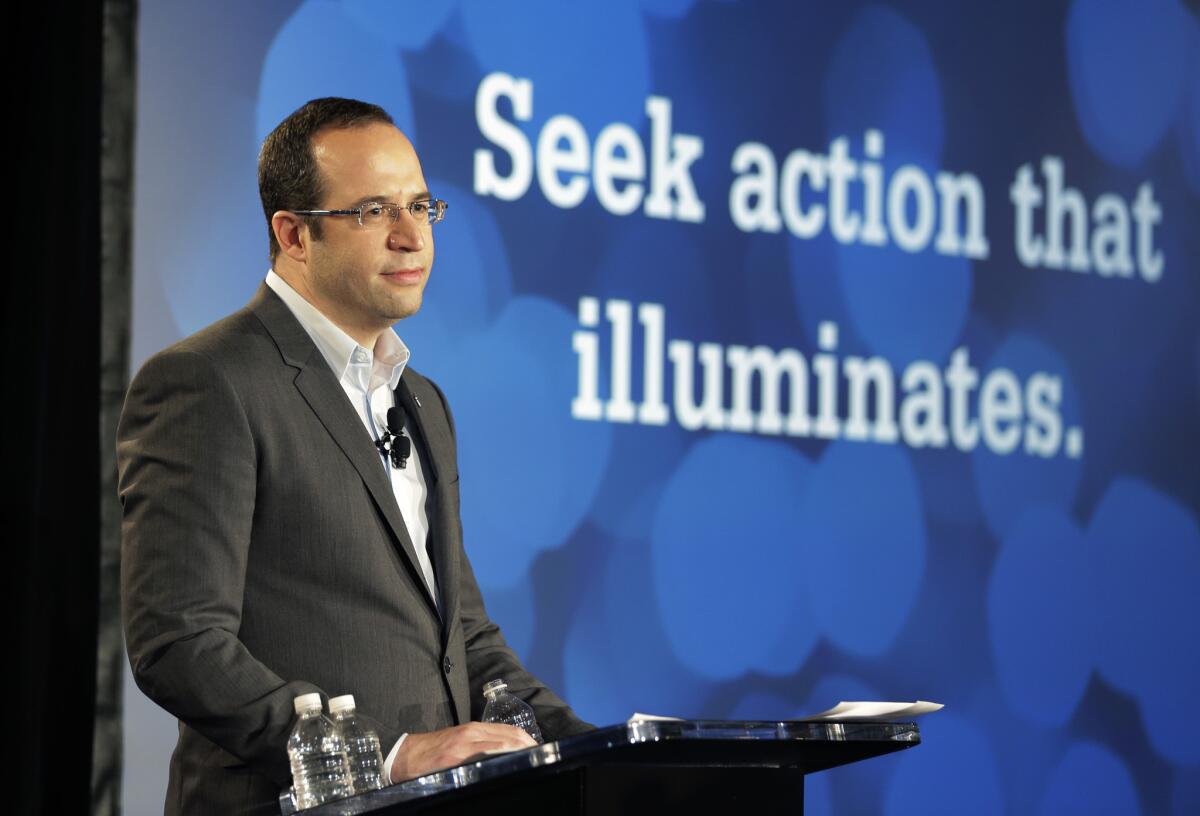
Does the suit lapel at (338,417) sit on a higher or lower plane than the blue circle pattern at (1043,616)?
higher

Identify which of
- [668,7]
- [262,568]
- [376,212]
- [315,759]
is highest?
[668,7]

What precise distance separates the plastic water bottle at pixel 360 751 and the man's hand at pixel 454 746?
51mm

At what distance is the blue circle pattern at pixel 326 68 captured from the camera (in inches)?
154

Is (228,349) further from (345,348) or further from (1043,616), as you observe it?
(1043,616)

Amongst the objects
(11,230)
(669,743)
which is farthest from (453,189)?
(669,743)

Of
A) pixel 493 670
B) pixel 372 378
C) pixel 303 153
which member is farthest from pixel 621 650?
pixel 303 153

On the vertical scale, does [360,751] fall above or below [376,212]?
below

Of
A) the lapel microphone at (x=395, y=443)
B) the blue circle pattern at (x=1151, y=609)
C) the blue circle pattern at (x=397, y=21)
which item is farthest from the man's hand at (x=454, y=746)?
the blue circle pattern at (x=1151, y=609)

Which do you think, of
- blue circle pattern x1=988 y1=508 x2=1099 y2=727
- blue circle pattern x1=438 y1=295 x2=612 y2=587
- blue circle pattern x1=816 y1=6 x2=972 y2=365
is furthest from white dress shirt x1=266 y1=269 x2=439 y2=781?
blue circle pattern x1=988 y1=508 x2=1099 y2=727

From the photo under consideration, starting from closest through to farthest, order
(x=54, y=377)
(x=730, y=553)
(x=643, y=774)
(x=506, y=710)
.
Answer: (x=643, y=774), (x=506, y=710), (x=54, y=377), (x=730, y=553)

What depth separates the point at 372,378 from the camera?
2.65m

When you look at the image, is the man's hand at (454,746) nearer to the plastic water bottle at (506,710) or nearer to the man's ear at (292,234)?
the plastic water bottle at (506,710)

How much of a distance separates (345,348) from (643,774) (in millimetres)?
1055

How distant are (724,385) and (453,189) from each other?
96 centimetres
